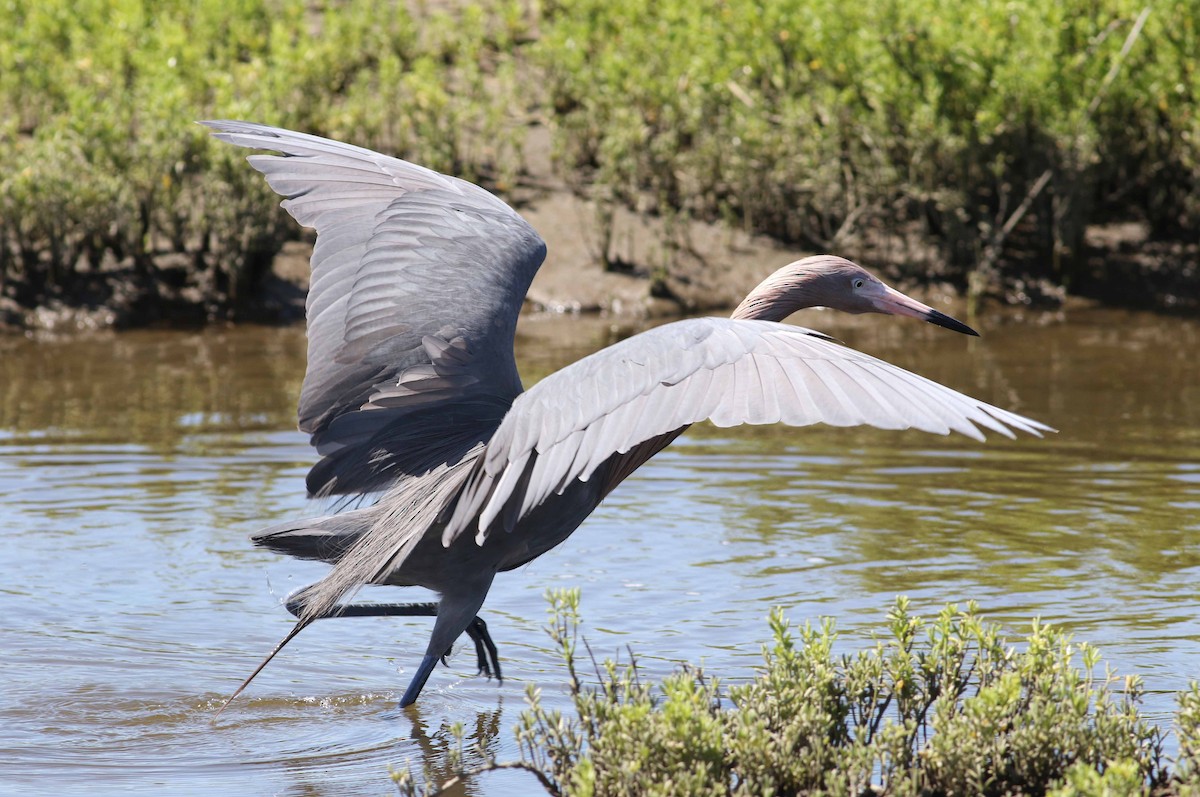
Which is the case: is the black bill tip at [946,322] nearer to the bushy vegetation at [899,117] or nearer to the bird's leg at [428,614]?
the bird's leg at [428,614]

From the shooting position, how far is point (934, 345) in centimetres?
1159

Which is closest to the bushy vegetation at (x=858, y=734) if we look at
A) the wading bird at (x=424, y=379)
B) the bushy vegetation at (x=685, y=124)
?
the wading bird at (x=424, y=379)

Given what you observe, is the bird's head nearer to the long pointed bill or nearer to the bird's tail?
the long pointed bill

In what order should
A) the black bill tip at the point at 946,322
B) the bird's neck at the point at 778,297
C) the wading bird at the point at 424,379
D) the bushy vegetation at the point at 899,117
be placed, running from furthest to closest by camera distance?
the bushy vegetation at the point at 899,117, the bird's neck at the point at 778,297, the black bill tip at the point at 946,322, the wading bird at the point at 424,379

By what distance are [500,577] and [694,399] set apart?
10.4ft

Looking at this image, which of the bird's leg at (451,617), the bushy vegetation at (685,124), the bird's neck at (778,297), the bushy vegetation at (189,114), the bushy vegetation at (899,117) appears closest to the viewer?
the bird's leg at (451,617)

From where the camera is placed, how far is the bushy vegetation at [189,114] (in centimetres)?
1142

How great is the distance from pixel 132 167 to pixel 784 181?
5.02 m

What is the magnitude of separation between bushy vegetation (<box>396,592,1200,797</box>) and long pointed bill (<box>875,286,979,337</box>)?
4.94ft

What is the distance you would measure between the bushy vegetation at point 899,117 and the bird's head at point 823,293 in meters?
6.14

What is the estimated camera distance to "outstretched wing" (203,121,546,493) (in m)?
5.20

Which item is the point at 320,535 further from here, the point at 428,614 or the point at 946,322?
the point at 946,322

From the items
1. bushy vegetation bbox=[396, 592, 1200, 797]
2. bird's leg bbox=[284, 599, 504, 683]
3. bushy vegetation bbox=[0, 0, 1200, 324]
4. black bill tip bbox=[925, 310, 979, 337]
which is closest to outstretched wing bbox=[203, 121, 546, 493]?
bird's leg bbox=[284, 599, 504, 683]

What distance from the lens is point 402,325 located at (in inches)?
206
